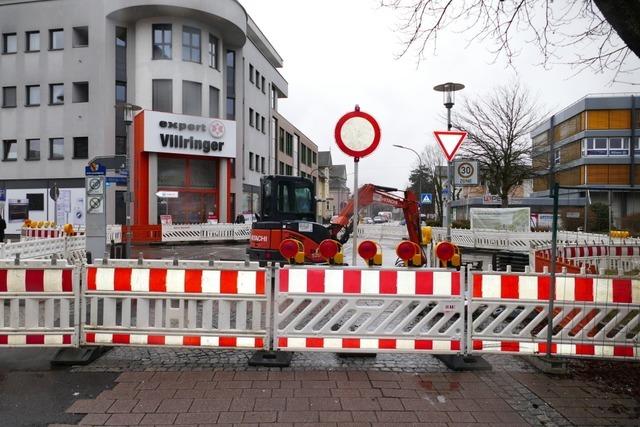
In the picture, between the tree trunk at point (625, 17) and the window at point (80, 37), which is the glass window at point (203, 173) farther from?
the tree trunk at point (625, 17)

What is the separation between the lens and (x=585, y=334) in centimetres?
498

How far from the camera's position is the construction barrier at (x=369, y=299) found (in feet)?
16.4

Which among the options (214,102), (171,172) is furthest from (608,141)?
(171,172)

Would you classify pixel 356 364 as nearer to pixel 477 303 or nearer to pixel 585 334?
pixel 477 303

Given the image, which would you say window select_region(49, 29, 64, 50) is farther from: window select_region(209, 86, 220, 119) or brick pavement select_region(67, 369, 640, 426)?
brick pavement select_region(67, 369, 640, 426)

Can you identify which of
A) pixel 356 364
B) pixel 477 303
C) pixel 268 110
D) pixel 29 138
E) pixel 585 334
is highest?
pixel 268 110

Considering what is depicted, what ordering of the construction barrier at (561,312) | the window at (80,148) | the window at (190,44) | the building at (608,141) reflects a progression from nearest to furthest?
the construction barrier at (561,312)
the window at (190,44)
the window at (80,148)
the building at (608,141)

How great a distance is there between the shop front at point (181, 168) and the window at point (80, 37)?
713 centimetres

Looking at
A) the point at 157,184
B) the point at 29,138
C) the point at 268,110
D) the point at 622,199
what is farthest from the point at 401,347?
the point at 622,199

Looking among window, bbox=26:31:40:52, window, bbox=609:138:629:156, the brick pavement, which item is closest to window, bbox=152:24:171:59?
window, bbox=26:31:40:52

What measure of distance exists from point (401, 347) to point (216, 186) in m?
27.2

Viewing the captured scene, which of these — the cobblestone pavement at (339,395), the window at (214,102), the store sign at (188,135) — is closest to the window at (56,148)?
the store sign at (188,135)

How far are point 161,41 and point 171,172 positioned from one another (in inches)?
319

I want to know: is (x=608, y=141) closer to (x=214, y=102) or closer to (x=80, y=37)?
(x=214, y=102)
